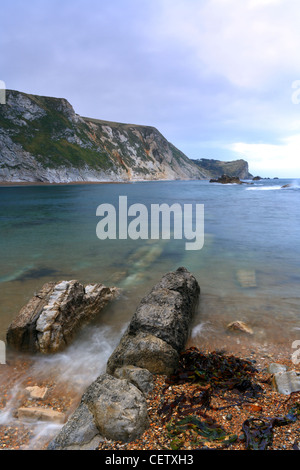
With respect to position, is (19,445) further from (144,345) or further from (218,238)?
(218,238)

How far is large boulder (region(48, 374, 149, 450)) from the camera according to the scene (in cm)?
332

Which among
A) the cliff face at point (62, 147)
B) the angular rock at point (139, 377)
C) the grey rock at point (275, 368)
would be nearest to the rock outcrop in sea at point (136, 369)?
the angular rock at point (139, 377)

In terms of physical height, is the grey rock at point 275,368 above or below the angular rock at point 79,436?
below

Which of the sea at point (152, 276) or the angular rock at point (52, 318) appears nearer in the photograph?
the angular rock at point (52, 318)

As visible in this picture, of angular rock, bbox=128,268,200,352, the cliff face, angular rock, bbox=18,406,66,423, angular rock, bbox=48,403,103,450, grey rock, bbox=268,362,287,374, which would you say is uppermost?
the cliff face

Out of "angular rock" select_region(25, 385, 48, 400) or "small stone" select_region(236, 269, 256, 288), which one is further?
"small stone" select_region(236, 269, 256, 288)

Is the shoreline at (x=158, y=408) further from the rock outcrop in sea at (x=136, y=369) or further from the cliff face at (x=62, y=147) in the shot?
the cliff face at (x=62, y=147)

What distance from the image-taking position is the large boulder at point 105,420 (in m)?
3.32

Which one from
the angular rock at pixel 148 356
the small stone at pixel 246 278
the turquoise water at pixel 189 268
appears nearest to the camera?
the angular rock at pixel 148 356

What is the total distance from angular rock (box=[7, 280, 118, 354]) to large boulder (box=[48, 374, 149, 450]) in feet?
7.67

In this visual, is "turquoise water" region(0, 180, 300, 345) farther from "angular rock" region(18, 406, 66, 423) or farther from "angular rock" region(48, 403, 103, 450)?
"angular rock" region(48, 403, 103, 450)

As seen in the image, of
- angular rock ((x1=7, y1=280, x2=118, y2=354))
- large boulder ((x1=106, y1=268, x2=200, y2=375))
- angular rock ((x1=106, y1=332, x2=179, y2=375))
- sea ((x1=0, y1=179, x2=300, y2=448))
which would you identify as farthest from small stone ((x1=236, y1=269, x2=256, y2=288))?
angular rock ((x1=7, y1=280, x2=118, y2=354))

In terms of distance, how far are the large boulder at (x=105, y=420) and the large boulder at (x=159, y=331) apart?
3.18ft
